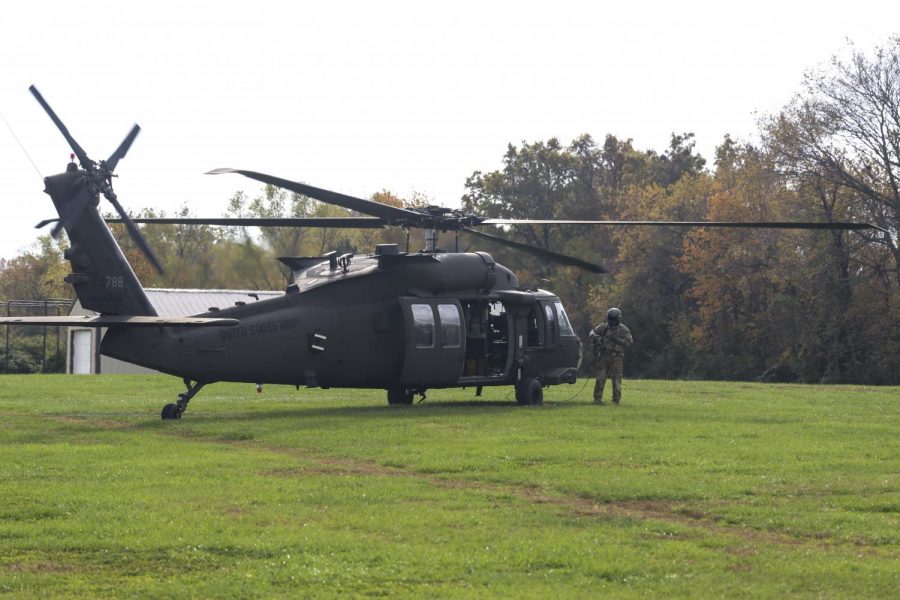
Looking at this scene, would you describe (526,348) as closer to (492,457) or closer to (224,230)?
(492,457)

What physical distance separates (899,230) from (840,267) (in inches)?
158

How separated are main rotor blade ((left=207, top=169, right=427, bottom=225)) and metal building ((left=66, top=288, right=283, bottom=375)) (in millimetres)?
30642

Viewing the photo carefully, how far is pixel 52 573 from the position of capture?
911 centimetres

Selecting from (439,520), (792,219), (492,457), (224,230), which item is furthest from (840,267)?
(439,520)

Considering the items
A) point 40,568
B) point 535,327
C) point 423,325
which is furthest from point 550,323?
point 40,568

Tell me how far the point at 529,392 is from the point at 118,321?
351 inches

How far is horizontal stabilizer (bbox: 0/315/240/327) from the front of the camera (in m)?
19.2

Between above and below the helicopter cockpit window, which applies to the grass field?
below

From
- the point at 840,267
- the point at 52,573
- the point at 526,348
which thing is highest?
the point at 840,267

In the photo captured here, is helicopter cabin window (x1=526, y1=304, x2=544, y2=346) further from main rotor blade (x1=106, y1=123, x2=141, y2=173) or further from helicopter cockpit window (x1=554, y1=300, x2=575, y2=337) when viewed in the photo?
main rotor blade (x1=106, y1=123, x2=141, y2=173)

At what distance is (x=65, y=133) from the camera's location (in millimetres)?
19875

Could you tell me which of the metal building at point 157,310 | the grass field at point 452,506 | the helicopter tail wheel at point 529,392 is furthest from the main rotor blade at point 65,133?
the metal building at point 157,310

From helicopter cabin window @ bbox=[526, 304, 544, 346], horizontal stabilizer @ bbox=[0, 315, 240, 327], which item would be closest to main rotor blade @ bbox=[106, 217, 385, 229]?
horizontal stabilizer @ bbox=[0, 315, 240, 327]

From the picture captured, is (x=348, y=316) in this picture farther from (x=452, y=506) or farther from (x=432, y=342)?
(x=452, y=506)
